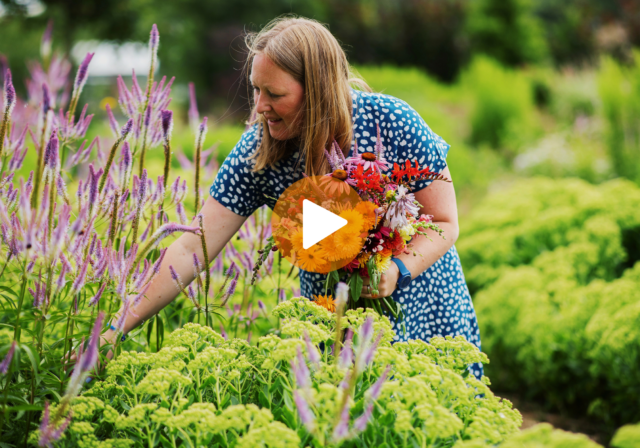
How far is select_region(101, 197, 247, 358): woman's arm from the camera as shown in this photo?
5.58 feet

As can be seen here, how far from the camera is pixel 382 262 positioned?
1569 mm

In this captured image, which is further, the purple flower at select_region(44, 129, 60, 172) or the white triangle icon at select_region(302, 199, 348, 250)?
the white triangle icon at select_region(302, 199, 348, 250)

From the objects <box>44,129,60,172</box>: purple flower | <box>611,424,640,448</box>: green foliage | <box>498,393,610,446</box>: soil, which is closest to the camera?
<box>611,424,640,448</box>: green foliage

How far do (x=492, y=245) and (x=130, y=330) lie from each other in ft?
12.3

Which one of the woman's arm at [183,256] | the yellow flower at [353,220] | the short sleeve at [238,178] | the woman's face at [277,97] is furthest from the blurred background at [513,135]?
the yellow flower at [353,220]

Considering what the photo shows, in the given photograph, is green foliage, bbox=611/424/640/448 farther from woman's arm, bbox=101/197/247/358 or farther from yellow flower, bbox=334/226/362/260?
woman's arm, bbox=101/197/247/358

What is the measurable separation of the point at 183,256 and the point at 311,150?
0.58m

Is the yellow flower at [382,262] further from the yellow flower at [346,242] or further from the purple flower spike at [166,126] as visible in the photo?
the purple flower spike at [166,126]

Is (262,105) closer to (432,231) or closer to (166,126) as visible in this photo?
(166,126)

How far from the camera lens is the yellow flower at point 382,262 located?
156cm

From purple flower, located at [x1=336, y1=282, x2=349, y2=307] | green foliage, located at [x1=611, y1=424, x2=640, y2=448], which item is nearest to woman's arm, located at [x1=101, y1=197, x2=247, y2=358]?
purple flower, located at [x1=336, y1=282, x2=349, y2=307]

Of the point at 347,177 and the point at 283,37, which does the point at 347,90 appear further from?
the point at 347,177

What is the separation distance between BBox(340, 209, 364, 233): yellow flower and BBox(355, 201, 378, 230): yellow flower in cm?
2

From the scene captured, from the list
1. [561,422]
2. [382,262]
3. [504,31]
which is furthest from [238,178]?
[504,31]
